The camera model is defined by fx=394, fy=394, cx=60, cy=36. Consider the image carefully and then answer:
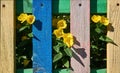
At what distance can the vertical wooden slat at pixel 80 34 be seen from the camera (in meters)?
3.28

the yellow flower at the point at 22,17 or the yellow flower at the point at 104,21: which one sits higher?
the yellow flower at the point at 22,17

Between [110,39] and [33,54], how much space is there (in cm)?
66

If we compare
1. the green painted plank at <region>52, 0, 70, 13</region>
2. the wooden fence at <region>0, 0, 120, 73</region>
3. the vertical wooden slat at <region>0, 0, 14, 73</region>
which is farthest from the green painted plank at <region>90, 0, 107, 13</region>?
the vertical wooden slat at <region>0, 0, 14, 73</region>

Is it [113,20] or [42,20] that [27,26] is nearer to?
[42,20]

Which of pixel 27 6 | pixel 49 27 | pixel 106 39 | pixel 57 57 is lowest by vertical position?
pixel 57 57

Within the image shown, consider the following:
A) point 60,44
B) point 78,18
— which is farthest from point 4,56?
point 78,18

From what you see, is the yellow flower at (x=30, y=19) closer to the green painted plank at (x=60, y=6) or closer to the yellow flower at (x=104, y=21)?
the green painted plank at (x=60, y=6)

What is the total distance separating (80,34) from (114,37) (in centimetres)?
30

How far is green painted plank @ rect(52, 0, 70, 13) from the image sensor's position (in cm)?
325

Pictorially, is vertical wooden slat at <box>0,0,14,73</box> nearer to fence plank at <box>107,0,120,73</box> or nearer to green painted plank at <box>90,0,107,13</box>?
green painted plank at <box>90,0,107,13</box>

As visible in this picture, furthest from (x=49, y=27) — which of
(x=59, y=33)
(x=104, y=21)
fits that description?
(x=104, y=21)

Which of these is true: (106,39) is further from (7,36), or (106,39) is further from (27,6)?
(7,36)

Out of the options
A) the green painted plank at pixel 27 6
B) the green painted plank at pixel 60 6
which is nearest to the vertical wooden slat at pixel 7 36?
the green painted plank at pixel 27 6

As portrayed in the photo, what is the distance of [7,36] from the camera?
3223 mm
